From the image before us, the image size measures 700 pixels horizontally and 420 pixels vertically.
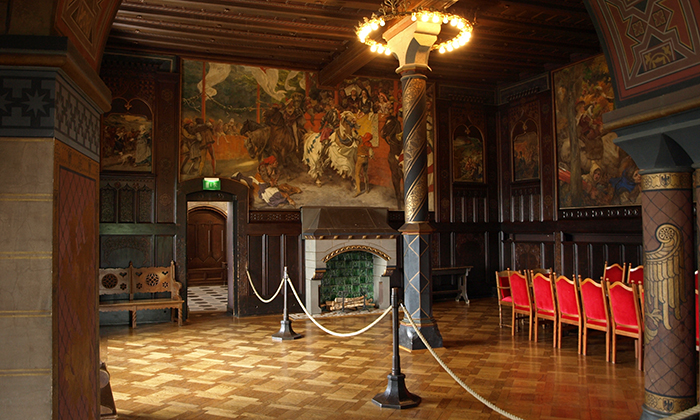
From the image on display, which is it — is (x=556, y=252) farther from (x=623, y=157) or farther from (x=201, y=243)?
(x=201, y=243)

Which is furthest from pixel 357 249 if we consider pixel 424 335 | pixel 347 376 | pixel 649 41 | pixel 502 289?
pixel 649 41

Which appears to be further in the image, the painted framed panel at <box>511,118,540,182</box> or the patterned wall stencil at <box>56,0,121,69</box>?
the painted framed panel at <box>511,118,540,182</box>

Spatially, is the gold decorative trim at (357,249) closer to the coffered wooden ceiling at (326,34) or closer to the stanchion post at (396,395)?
the coffered wooden ceiling at (326,34)

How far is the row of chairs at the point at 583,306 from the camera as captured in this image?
554 centimetres

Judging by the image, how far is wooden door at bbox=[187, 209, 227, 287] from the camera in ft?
52.1

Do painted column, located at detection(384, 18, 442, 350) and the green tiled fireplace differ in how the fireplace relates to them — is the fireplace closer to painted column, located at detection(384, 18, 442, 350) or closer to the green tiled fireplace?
the green tiled fireplace

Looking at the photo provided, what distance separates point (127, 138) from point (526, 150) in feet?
26.3

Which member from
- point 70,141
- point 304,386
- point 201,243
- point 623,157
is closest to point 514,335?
point 304,386

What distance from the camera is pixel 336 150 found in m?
10.2

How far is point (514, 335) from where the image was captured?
7.23 m

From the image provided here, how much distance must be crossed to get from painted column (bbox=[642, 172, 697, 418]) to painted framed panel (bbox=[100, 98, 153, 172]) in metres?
7.95

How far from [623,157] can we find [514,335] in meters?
4.19

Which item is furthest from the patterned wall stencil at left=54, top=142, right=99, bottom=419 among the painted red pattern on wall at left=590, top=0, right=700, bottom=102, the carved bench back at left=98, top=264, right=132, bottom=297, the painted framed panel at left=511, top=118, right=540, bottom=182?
the painted framed panel at left=511, top=118, right=540, bottom=182

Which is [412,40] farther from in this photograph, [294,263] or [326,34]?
[294,263]
